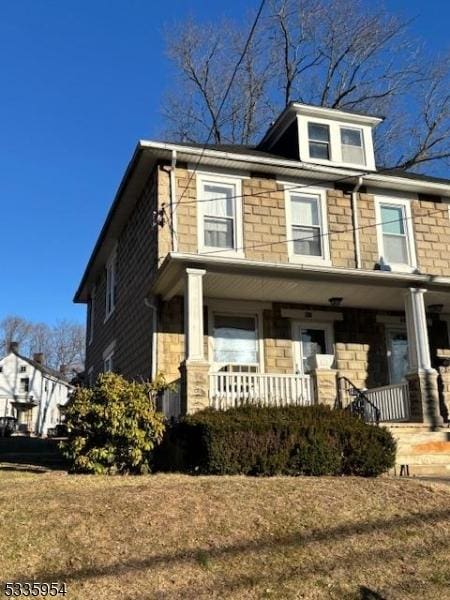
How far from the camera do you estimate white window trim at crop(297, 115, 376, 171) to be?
14688 millimetres

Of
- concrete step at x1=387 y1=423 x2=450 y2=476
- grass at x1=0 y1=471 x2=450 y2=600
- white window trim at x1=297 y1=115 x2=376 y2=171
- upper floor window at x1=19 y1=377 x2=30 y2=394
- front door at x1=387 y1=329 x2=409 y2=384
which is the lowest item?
grass at x1=0 y1=471 x2=450 y2=600

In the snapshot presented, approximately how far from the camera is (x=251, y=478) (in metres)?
8.02

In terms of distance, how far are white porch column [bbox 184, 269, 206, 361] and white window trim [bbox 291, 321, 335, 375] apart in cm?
337

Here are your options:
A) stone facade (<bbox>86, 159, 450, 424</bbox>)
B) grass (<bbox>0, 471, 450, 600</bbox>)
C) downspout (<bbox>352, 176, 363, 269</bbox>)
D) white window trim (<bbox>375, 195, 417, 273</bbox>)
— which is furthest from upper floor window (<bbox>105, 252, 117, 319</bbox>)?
grass (<bbox>0, 471, 450, 600</bbox>)

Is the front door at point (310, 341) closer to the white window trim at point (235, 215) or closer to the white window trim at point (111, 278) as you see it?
the white window trim at point (235, 215)

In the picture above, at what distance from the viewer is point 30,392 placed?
47344 mm

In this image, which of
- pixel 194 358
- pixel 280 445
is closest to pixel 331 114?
pixel 194 358

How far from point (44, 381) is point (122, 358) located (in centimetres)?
3352

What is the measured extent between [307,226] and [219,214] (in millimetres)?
2001

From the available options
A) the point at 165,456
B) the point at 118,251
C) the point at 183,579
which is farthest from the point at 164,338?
the point at 183,579

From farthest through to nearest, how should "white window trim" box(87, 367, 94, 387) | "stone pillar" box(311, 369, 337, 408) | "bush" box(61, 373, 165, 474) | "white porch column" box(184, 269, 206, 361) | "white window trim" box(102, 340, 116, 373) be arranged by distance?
"white window trim" box(87, 367, 94, 387) < "white window trim" box(102, 340, 116, 373) < "stone pillar" box(311, 369, 337, 408) < "white porch column" box(184, 269, 206, 361) < "bush" box(61, 373, 165, 474)

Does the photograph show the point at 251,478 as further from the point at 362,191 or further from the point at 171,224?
the point at 362,191

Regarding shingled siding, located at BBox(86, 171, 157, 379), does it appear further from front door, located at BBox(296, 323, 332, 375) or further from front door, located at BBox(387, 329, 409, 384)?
front door, located at BBox(387, 329, 409, 384)

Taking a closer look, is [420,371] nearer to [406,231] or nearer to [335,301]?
[335,301]
